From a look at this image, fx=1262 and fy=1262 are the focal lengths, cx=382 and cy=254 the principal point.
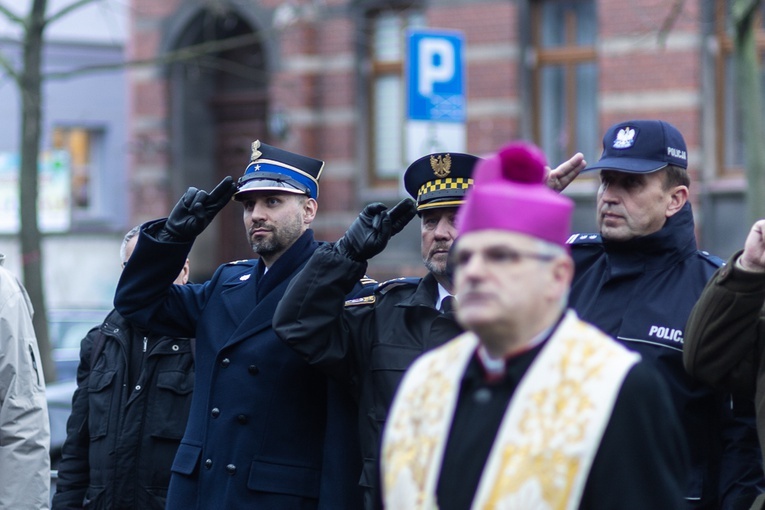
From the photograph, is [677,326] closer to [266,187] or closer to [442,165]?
[442,165]

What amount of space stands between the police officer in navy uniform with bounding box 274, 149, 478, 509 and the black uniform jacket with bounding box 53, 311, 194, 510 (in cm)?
111

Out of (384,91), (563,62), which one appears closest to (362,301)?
(563,62)

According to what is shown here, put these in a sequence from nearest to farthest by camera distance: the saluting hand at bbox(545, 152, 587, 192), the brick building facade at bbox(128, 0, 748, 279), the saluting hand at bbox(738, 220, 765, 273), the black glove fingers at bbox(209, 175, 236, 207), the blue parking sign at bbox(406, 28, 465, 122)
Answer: the saluting hand at bbox(738, 220, 765, 273) → the saluting hand at bbox(545, 152, 587, 192) → the black glove fingers at bbox(209, 175, 236, 207) → the blue parking sign at bbox(406, 28, 465, 122) → the brick building facade at bbox(128, 0, 748, 279)

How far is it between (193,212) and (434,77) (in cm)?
496

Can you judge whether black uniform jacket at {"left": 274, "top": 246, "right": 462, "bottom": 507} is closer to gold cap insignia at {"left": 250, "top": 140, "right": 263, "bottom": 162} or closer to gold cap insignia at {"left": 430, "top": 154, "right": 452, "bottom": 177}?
gold cap insignia at {"left": 430, "top": 154, "right": 452, "bottom": 177}

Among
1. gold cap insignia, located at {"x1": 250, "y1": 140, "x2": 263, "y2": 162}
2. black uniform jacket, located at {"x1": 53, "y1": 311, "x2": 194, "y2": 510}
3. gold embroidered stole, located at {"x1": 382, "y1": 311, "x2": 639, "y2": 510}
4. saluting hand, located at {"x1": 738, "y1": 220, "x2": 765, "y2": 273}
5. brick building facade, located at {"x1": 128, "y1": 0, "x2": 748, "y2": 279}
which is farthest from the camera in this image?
brick building facade, located at {"x1": 128, "y1": 0, "x2": 748, "y2": 279}

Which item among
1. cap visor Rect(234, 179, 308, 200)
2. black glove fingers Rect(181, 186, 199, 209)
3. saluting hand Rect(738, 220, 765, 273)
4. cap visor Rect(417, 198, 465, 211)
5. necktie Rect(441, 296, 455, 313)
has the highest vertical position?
cap visor Rect(234, 179, 308, 200)

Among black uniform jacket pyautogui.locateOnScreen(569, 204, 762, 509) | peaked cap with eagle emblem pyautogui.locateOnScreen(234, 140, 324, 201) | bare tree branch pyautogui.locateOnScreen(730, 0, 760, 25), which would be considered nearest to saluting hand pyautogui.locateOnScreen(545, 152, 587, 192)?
black uniform jacket pyautogui.locateOnScreen(569, 204, 762, 509)

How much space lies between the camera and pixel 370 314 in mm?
4699

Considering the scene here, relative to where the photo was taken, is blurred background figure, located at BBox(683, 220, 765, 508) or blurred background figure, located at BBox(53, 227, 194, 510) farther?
blurred background figure, located at BBox(53, 227, 194, 510)

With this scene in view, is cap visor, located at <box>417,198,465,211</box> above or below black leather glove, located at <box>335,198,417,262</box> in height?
above

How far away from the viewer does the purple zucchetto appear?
2840 mm

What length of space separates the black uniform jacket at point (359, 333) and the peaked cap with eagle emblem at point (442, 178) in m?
0.31

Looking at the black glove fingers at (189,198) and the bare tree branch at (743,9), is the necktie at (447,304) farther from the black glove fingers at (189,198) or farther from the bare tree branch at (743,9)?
the bare tree branch at (743,9)
